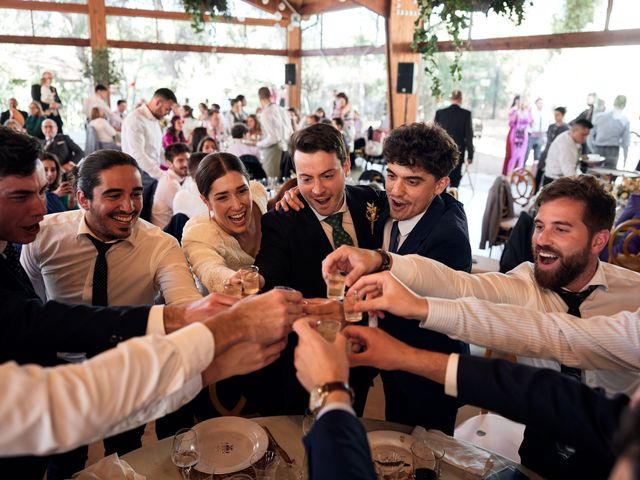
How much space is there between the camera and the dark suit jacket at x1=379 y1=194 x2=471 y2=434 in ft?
6.65

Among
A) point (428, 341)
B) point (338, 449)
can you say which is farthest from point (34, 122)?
point (338, 449)

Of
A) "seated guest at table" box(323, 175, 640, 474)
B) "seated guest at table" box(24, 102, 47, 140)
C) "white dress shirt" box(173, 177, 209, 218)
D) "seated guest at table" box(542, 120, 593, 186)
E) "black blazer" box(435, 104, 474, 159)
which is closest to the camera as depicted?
"seated guest at table" box(323, 175, 640, 474)

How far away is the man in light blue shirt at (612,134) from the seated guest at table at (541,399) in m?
7.99

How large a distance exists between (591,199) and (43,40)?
13262mm

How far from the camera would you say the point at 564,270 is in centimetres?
191

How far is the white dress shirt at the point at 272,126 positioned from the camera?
847 centimetres

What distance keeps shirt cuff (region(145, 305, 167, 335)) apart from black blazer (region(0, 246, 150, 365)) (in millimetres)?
14

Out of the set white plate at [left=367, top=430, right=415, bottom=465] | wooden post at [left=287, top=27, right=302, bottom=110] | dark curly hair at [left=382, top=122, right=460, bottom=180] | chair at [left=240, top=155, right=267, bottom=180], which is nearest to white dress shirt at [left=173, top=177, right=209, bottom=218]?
dark curly hair at [left=382, top=122, right=460, bottom=180]

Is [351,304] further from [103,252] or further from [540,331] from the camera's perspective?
[103,252]

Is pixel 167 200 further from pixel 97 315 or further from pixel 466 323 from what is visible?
pixel 466 323

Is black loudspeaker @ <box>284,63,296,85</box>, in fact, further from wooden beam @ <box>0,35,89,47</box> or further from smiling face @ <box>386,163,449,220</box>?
smiling face @ <box>386,163,449,220</box>

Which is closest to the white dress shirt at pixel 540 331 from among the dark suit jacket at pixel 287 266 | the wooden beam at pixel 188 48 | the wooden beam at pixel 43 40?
the dark suit jacket at pixel 287 266

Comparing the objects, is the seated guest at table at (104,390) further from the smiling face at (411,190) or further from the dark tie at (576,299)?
the dark tie at (576,299)

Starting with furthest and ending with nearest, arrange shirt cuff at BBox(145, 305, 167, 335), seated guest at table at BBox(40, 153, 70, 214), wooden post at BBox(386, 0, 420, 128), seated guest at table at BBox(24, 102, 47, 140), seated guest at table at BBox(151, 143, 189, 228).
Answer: wooden post at BBox(386, 0, 420, 128), seated guest at table at BBox(24, 102, 47, 140), seated guest at table at BBox(151, 143, 189, 228), seated guest at table at BBox(40, 153, 70, 214), shirt cuff at BBox(145, 305, 167, 335)
